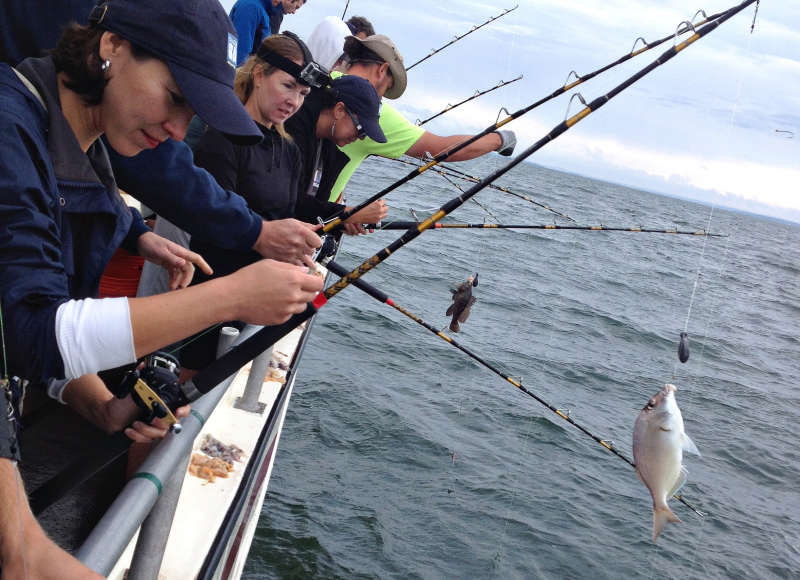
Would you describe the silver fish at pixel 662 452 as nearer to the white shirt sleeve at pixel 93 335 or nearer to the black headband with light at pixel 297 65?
the black headband with light at pixel 297 65

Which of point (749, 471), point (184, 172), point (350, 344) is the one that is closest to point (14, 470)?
point (184, 172)

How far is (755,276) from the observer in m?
37.3

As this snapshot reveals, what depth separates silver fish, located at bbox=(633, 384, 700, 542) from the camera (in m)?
2.89

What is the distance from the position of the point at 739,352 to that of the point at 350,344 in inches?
432

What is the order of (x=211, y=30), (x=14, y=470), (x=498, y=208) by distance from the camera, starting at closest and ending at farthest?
(x=14, y=470), (x=211, y=30), (x=498, y=208)

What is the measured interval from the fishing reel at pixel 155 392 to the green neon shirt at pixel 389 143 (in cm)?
263

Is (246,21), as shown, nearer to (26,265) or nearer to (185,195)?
(185,195)

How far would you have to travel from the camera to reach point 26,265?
116cm

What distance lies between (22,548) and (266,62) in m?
2.35

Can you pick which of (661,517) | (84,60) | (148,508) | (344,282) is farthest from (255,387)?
(84,60)

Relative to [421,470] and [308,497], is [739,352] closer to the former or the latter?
[421,470]

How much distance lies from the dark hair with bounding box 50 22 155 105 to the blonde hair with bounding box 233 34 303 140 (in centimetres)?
163

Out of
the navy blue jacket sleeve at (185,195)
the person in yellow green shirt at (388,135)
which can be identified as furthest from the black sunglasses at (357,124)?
the navy blue jacket sleeve at (185,195)

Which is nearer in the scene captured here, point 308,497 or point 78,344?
point 78,344
